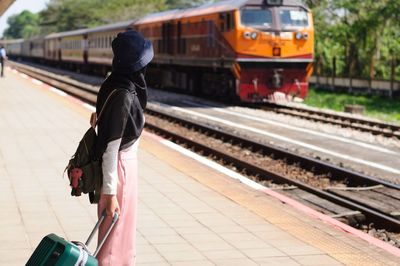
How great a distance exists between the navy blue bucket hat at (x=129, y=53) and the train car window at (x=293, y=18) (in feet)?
61.9

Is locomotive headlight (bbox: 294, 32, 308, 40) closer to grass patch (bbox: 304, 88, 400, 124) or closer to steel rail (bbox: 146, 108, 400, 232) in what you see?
grass patch (bbox: 304, 88, 400, 124)

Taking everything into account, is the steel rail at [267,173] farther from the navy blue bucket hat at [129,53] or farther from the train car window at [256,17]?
the train car window at [256,17]

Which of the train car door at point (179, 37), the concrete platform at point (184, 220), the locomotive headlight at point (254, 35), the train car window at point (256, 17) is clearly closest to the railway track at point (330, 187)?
the concrete platform at point (184, 220)

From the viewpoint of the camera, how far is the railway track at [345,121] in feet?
54.6

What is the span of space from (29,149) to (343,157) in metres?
5.32

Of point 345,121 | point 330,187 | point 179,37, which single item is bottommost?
point 345,121

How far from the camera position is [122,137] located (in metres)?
4.23

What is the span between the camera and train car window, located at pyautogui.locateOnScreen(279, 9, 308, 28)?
898 inches

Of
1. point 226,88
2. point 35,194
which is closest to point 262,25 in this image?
point 226,88

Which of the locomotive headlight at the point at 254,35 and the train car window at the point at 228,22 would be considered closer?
the locomotive headlight at the point at 254,35

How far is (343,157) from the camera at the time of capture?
13094 mm

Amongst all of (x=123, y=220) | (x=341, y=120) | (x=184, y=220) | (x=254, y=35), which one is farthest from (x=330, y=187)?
(x=254, y=35)

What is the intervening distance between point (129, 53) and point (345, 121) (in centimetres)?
1570

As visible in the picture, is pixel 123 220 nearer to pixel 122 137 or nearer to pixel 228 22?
pixel 122 137
